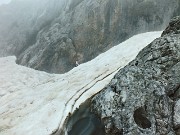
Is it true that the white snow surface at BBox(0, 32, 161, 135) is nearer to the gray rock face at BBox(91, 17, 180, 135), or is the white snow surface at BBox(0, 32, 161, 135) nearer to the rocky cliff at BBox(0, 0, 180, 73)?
the gray rock face at BBox(91, 17, 180, 135)

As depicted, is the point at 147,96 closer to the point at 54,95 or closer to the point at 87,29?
the point at 54,95

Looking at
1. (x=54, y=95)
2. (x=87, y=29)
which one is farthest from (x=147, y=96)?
(x=87, y=29)

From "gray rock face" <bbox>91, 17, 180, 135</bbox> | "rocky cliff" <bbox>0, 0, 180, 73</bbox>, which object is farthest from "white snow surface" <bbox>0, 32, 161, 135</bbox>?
"rocky cliff" <bbox>0, 0, 180, 73</bbox>

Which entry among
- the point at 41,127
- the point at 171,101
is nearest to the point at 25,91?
the point at 41,127

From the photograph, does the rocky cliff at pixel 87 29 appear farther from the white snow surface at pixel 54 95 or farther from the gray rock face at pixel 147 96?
the gray rock face at pixel 147 96

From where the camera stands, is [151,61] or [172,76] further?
[151,61]

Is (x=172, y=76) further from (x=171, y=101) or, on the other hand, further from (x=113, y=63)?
(x=113, y=63)

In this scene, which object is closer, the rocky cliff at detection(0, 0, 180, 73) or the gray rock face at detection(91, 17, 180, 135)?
the gray rock face at detection(91, 17, 180, 135)
